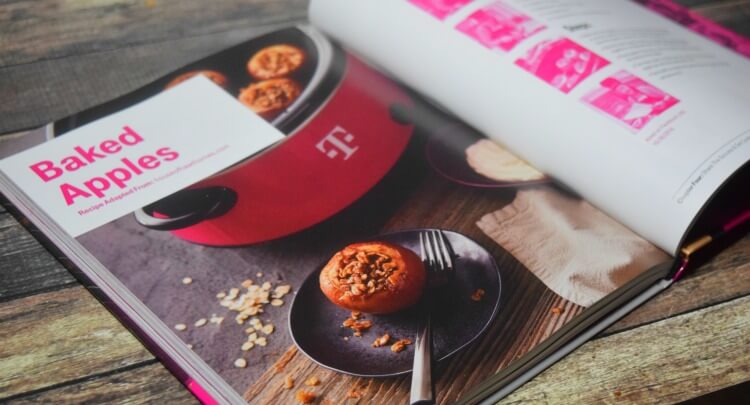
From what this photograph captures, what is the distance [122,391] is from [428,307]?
17 centimetres

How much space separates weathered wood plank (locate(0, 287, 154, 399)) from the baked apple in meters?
0.11

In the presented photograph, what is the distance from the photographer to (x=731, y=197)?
0.49 metres

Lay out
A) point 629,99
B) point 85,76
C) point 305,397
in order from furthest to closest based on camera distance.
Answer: point 85,76, point 629,99, point 305,397

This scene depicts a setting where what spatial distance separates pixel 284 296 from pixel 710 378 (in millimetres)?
242

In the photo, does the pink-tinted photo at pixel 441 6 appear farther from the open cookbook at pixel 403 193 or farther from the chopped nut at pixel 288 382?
the chopped nut at pixel 288 382

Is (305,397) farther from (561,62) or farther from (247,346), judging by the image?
(561,62)

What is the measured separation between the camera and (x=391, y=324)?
0.43 m

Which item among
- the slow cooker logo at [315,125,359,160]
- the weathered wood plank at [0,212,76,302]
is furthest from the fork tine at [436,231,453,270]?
the weathered wood plank at [0,212,76,302]

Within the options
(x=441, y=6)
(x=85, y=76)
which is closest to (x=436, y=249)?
(x=441, y=6)

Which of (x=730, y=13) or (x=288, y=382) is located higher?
(x=730, y=13)

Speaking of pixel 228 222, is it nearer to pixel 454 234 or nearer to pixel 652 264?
pixel 454 234

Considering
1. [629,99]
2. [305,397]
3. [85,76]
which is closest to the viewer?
[305,397]

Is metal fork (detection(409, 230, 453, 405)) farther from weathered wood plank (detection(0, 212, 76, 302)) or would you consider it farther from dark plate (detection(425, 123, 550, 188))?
weathered wood plank (detection(0, 212, 76, 302))

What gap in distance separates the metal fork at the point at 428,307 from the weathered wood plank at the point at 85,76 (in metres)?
0.29
